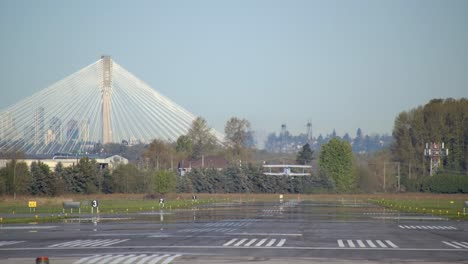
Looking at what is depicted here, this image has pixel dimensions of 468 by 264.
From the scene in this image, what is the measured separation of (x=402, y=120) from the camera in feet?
609

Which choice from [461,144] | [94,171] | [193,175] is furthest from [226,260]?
[461,144]

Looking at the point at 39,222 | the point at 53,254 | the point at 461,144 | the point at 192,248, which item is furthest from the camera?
the point at 461,144

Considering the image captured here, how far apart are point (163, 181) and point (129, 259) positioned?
99301 mm

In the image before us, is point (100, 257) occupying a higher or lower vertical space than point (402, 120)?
lower

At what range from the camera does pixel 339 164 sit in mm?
176250

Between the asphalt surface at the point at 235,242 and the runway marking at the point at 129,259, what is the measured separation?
0.13 ft

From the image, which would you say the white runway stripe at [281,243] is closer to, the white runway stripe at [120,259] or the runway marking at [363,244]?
the runway marking at [363,244]

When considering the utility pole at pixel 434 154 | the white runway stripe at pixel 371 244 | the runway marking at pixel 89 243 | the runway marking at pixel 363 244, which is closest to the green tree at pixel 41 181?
the utility pole at pixel 434 154

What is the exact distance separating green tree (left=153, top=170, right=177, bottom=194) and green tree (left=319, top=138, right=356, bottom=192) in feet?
147

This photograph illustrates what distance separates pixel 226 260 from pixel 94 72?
157 meters

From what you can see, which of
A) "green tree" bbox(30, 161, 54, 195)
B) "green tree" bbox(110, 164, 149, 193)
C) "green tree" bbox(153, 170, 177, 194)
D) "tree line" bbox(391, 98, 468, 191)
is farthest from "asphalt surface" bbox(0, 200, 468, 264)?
"tree line" bbox(391, 98, 468, 191)

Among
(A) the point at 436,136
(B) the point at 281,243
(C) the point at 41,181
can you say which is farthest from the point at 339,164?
(B) the point at 281,243

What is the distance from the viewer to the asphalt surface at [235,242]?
35.8 m

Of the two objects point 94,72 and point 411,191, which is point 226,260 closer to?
point 411,191
